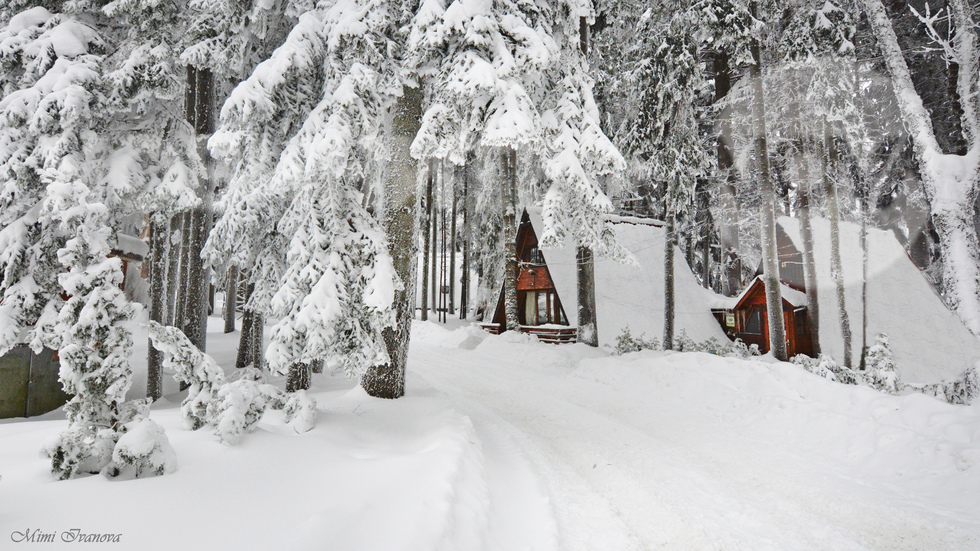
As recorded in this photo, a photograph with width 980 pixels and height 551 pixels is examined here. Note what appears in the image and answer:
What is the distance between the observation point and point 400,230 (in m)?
7.96

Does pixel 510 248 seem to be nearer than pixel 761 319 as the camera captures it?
Yes

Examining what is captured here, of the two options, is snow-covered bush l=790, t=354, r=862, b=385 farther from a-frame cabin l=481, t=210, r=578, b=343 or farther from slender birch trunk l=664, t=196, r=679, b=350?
a-frame cabin l=481, t=210, r=578, b=343

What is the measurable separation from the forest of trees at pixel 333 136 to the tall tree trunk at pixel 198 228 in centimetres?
4

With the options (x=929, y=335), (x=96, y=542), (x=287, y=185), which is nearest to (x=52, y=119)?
(x=287, y=185)

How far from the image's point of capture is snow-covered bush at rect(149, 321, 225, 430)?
4461 mm

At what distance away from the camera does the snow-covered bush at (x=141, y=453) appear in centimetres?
333

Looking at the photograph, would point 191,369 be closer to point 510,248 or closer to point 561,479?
point 561,479

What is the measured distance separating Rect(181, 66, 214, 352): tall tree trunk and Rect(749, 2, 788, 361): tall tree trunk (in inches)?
575

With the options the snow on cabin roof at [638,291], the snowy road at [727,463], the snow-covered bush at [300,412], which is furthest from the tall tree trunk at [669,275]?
the snow-covered bush at [300,412]

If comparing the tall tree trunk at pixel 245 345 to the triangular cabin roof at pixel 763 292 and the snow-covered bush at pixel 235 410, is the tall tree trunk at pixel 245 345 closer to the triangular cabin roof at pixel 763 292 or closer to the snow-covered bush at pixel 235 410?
the snow-covered bush at pixel 235 410

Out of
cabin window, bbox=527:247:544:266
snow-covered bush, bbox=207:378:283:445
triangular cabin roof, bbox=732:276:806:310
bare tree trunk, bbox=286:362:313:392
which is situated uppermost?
cabin window, bbox=527:247:544:266

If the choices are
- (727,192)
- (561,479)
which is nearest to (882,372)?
(561,479)

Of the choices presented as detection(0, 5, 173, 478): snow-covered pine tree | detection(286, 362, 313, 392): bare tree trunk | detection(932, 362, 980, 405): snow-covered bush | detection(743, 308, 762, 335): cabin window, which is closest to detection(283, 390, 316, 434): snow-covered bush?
detection(286, 362, 313, 392): bare tree trunk

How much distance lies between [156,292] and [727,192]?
2220cm
